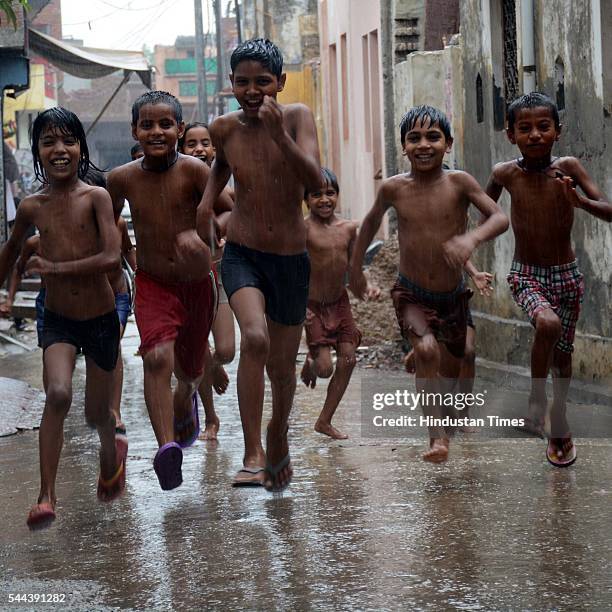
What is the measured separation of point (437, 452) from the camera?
6.84m

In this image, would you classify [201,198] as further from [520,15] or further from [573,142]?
[520,15]

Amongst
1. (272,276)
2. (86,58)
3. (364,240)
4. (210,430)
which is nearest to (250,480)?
(272,276)

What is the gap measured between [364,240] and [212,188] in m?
1.22

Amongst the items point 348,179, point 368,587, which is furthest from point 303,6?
point 368,587

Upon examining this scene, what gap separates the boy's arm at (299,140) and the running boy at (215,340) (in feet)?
6.46

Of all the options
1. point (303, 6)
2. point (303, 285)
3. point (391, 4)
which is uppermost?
point (303, 6)

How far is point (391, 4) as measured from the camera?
19078 mm

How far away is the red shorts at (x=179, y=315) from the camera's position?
652 centimetres

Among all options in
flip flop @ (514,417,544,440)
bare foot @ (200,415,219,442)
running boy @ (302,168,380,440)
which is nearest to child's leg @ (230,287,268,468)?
flip flop @ (514,417,544,440)

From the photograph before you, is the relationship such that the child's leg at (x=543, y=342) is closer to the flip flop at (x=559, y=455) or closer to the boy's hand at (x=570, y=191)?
the flip flop at (x=559, y=455)

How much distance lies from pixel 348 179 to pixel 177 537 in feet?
69.9

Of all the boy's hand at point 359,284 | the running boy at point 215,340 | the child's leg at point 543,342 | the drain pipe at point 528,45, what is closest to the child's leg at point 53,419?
the boy's hand at point 359,284

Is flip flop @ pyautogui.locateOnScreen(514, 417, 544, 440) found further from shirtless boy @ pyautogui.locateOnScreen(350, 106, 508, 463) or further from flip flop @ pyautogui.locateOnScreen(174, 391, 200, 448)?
flip flop @ pyautogui.locateOnScreen(174, 391, 200, 448)

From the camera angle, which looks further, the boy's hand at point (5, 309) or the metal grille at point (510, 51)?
the metal grille at point (510, 51)
